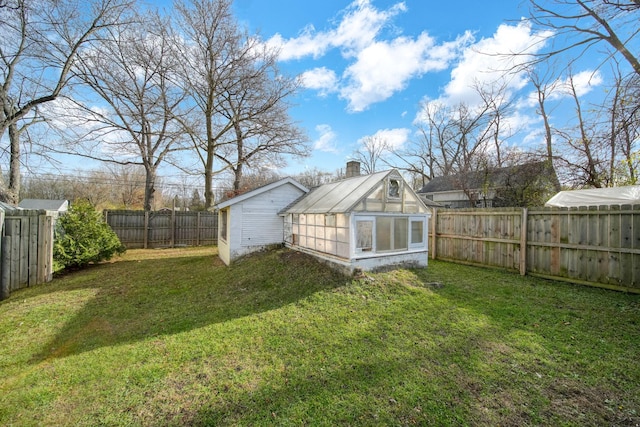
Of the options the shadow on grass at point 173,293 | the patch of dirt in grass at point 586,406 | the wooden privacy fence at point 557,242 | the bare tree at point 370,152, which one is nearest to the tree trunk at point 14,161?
the shadow on grass at point 173,293

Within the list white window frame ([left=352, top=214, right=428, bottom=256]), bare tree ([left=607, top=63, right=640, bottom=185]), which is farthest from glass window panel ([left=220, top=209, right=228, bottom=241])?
bare tree ([left=607, top=63, right=640, bottom=185])

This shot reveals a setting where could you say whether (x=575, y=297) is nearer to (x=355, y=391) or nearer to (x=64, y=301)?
(x=355, y=391)

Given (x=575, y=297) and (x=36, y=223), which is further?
(x=36, y=223)

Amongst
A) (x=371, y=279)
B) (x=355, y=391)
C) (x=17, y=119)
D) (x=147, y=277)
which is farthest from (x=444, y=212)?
(x=17, y=119)

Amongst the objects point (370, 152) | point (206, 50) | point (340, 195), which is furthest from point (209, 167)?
point (370, 152)

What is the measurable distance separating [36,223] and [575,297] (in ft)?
44.1

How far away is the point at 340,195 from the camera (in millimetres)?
7711

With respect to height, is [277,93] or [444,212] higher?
[277,93]

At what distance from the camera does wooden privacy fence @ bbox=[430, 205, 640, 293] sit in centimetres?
574

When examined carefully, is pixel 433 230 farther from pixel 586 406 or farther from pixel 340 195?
pixel 586 406

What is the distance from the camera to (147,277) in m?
7.78

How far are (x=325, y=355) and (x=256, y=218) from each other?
6971mm

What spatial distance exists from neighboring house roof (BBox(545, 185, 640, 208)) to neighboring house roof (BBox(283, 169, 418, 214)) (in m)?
6.09

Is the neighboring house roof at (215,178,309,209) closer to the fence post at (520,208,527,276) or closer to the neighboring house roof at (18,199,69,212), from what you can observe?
the fence post at (520,208,527,276)
